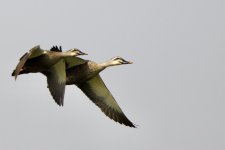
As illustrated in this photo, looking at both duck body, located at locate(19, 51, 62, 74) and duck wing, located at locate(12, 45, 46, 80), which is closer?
duck wing, located at locate(12, 45, 46, 80)

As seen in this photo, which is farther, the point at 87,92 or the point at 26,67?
the point at 87,92

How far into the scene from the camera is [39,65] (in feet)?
162

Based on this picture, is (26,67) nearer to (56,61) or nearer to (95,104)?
(56,61)

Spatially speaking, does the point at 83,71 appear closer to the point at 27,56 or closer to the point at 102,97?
the point at 102,97

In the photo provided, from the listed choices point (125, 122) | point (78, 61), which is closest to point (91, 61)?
point (78, 61)

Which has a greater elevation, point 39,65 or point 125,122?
point 39,65

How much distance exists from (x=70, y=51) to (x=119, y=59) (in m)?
2.86

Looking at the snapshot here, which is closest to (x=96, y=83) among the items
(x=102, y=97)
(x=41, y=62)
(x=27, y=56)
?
(x=102, y=97)

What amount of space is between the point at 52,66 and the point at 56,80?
2.12 feet

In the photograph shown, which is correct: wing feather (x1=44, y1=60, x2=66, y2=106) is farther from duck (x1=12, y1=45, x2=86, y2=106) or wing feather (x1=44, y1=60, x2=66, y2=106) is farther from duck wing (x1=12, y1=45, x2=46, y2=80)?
duck wing (x1=12, y1=45, x2=46, y2=80)

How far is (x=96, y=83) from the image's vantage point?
52375 millimetres

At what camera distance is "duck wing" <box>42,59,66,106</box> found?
49562mm

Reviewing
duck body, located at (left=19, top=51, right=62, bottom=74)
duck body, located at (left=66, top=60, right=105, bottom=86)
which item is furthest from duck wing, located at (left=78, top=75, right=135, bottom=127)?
duck body, located at (left=19, top=51, right=62, bottom=74)

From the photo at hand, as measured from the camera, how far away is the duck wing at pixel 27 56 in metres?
46.8
